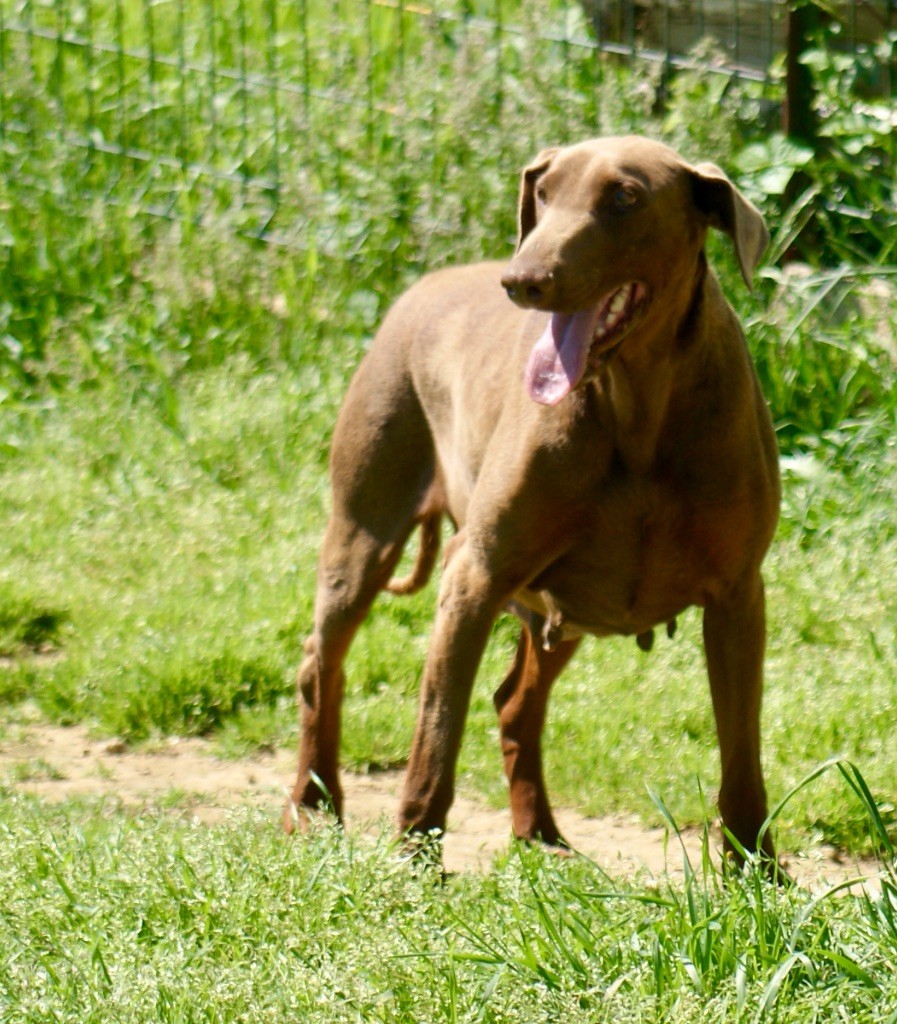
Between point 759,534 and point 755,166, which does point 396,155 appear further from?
point 759,534

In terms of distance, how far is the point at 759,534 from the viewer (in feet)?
13.0

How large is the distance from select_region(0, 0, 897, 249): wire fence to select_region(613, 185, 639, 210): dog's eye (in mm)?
3214

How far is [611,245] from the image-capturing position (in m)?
3.63

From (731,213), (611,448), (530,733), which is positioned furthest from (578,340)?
(530,733)

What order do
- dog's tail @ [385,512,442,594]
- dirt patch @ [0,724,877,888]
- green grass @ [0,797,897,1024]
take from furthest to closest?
dog's tail @ [385,512,442,594], dirt patch @ [0,724,877,888], green grass @ [0,797,897,1024]

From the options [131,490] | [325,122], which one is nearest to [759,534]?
[131,490]

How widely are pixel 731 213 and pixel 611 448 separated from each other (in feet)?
1.87

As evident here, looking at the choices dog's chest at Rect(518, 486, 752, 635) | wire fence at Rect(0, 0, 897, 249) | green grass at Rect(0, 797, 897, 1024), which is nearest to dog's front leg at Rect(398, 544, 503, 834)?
dog's chest at Rect(518, 486, 752, 635)

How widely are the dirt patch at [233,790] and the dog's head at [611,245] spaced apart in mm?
1399

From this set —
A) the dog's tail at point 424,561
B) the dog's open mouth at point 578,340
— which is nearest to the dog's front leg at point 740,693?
the dog's open mouth at point 578,340

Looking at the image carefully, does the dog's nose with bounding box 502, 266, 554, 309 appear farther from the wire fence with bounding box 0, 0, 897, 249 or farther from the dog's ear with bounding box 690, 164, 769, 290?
the wire fence with bounding box 0, 0, 897, 249

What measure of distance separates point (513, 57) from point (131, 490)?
7.74ft

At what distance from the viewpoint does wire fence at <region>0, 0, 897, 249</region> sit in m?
7.04

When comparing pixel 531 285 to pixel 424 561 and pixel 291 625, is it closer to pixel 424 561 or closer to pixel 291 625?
pixel 424 561
